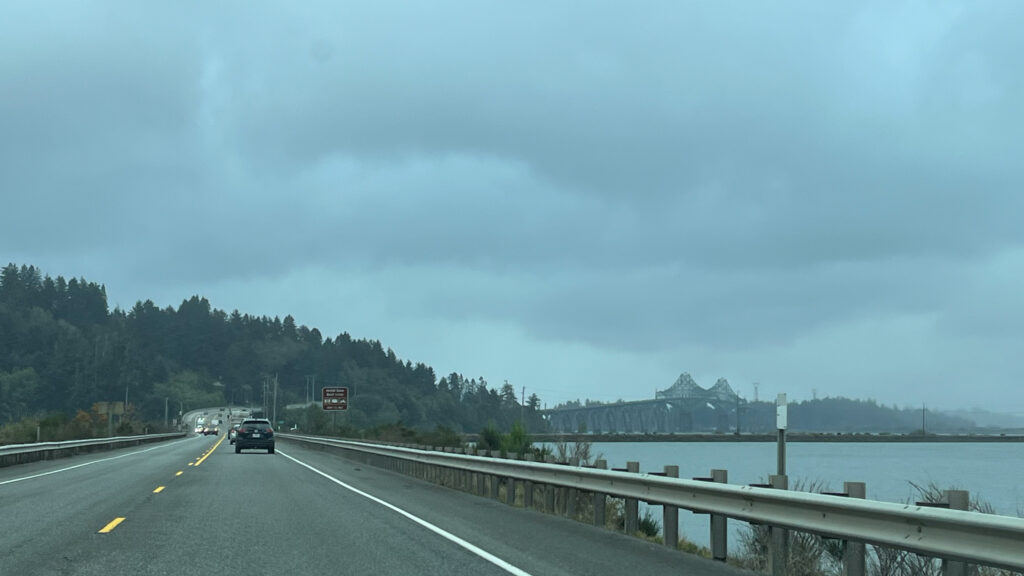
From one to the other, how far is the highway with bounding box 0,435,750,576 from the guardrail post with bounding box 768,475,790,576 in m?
0.50

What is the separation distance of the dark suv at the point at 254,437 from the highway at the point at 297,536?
30787 millimetres

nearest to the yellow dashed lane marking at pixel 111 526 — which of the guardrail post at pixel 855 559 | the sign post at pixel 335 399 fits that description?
the guardrail post at pixel 855 559

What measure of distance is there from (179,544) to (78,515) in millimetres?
4545

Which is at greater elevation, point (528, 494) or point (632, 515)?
point (632, 515)

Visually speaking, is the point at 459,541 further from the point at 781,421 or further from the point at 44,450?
the point at 44,450

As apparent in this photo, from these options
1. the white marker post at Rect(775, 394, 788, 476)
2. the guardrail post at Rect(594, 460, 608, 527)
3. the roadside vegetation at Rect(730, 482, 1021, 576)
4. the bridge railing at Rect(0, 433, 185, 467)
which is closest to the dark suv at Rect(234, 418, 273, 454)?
the bridge railing at Rect(0, 433, 185, 467)

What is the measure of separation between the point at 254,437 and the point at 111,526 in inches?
1576

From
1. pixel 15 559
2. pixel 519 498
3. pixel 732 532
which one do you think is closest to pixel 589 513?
pixel 519 498

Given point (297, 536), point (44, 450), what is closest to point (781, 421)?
point (297, 536)

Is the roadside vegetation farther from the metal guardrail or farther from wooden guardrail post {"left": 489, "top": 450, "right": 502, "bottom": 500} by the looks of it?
wooden guardrail post {"left": 489, "top": 450, "right": 502, "bottom": 500}

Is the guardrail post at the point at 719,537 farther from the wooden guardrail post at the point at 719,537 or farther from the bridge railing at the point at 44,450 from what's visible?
the bridge railing at the point at 44,450

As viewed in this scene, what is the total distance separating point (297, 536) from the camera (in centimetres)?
1314

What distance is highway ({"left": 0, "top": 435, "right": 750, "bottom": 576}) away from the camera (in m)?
10.7

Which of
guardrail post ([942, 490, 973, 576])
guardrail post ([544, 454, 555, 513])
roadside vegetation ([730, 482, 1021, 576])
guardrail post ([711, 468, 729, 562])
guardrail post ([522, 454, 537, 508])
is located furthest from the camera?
guardrail post ([522, 454, 537, 508])
